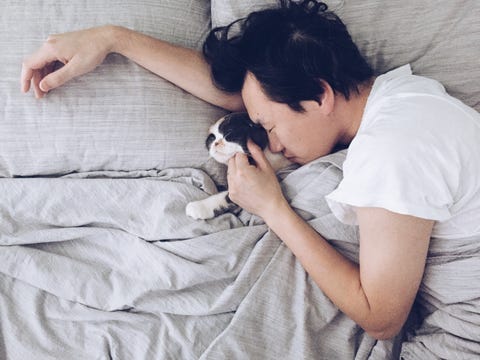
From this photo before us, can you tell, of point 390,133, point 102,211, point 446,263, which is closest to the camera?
point 390,133

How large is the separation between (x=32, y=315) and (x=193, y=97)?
576 mm

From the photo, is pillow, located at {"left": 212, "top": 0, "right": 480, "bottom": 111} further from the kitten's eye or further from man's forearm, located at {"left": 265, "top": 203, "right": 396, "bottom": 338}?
man's forearm, located at {"left": 265, "top": 203, "right": 396, "bottom": 338}

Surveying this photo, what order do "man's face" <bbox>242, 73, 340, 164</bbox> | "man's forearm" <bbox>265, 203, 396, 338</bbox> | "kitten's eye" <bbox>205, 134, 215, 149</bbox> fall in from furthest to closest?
"kitten's eye" <bbox>205, 134, 215, 149</bbox> < "man's face" <bbox>242, 73, 340, 164</bbox> < "man's forearm" <bbox>265, 203, 396, 338</bbox>

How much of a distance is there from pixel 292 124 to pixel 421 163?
0.30 metres

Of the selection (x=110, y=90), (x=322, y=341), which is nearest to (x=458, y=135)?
(x=322, y=341)

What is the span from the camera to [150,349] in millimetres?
953

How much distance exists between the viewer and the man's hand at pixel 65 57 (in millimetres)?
1031

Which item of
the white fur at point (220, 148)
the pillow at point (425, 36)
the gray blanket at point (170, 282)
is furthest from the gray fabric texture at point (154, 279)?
the pillow at point (425, 36)

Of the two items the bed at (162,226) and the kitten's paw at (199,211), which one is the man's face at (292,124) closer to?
the bed at (162,226)

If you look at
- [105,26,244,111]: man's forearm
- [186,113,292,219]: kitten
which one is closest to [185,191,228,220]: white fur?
[186,113,292,219]: kitten

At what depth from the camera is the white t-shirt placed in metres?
0.81

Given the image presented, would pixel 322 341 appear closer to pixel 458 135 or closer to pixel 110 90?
pixel 458 135

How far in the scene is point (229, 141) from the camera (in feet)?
3.67

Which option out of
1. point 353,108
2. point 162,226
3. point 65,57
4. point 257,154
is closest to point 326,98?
point 353,108
